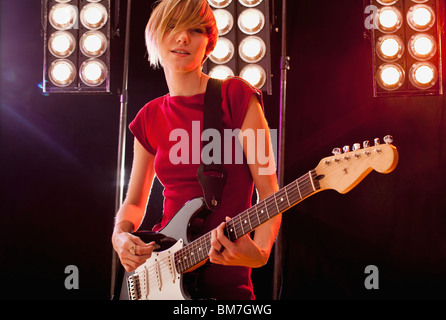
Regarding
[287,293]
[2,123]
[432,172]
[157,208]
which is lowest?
[287,293]

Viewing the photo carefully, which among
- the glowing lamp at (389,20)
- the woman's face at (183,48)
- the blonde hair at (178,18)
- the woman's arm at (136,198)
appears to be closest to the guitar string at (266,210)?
the woman's arm at (136,198)

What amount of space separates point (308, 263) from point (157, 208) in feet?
3.20

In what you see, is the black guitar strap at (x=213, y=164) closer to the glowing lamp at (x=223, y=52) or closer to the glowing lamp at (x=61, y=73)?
the glowing lamp at (x=223, y=52)

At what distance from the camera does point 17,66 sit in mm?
3348

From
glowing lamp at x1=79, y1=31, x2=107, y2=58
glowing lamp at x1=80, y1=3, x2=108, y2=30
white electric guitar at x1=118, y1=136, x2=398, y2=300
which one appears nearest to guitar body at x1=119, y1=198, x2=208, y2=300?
white electric guitar at x1=118, y1=136, x2=398, y2=300

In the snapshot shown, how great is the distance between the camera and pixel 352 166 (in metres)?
1.33

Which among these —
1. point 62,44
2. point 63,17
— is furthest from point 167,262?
point 63,17

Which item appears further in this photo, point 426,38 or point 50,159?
point 50,159

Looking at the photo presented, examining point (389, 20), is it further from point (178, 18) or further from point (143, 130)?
point (143, 130)

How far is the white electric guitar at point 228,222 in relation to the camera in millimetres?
1313

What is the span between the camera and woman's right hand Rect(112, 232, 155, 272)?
169cm

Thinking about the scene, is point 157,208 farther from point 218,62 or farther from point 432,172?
point 432,172

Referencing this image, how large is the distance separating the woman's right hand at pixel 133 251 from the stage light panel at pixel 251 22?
143 centimetres
